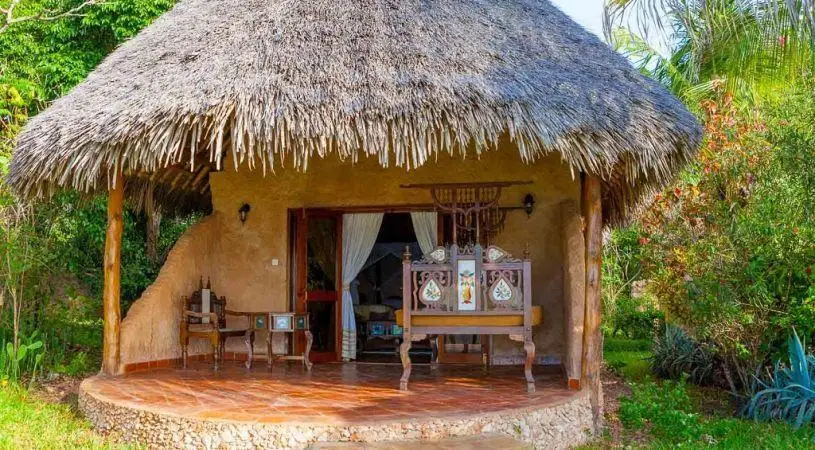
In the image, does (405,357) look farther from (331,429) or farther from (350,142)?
(350,142)

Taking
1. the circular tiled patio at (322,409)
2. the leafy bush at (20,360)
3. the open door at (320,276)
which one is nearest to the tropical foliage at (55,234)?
the leafy bush at (20,360)

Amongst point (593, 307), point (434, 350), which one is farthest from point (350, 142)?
point (434, 350)

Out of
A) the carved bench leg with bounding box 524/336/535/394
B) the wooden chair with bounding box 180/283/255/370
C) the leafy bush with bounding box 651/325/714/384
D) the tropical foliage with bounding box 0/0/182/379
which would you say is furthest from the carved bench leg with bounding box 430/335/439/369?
the tropical foliage with bounding box 0/0/182/379

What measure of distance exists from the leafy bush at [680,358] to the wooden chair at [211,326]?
490cm

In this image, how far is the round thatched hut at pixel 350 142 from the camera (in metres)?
5.64

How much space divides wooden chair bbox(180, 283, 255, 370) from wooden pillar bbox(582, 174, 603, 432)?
3353 millimetres

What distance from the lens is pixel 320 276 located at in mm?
8508

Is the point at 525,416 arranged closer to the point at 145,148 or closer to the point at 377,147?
the point at 377,147

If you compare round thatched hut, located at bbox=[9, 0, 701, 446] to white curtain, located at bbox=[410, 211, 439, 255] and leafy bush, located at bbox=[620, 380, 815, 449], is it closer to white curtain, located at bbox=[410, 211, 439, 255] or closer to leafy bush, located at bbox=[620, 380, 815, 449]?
white curtain, located at bbox=[410, 211, 439, 255]

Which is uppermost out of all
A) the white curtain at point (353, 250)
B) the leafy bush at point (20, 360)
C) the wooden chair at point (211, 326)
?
the white curtain at point (353, 250)

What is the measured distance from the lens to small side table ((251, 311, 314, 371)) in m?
7.50

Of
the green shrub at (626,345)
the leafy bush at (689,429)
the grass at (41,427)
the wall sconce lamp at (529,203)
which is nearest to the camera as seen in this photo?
the grass at (41,427)

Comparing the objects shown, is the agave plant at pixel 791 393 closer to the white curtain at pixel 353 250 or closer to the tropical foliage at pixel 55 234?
the white curtain at pixel 353 250

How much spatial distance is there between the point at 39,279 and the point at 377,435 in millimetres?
5316
